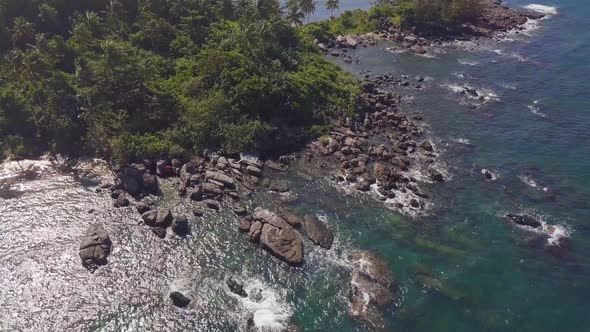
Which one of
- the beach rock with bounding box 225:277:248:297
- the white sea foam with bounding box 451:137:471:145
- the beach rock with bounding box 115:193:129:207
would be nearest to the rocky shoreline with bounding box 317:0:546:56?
the white sea foam with bounding box 451:137:471:145

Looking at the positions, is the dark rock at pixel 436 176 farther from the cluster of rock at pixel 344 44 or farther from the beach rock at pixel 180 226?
the cluster of rock at pixel 344 44

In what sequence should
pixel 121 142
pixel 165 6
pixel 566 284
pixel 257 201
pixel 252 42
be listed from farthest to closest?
pixel 165 6 < pixel 252 42 < pixel 121 142 < pixel 257 201 < pixel 566 284

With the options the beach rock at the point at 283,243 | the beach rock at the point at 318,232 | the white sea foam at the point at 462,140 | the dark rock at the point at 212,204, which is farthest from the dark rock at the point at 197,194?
the white sea foam at the point at 462,140

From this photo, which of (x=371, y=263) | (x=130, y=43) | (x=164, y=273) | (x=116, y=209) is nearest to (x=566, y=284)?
(x=371, y=263)

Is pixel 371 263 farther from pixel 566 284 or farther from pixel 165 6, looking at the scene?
pixel 165 6

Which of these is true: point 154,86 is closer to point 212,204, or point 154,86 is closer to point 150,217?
point 212,204
